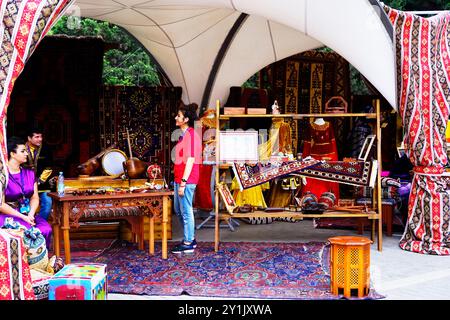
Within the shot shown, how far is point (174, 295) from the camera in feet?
15.9

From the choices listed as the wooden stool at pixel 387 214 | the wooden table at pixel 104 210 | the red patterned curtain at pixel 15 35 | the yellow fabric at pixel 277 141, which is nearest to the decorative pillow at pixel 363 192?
the wooden stool at pixel 387 214

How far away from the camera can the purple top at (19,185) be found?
16.5ft

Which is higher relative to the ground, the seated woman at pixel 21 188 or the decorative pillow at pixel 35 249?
the seated woman at pixel 21 188

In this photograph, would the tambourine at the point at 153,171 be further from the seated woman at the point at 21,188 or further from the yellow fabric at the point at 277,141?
the yellow fabric at the point at 277,141

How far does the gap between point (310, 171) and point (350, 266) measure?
7.20 feet

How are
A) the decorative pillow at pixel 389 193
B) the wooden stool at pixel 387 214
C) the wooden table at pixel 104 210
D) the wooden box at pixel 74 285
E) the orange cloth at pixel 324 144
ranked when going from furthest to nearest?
the orange cloth at pixel 324 144 → the decorative pillow at pixel 389 193 → the wooden stool at pixel 387 214 → the wooden table at pixel 104 210 → the wooden box at pixel 74 285

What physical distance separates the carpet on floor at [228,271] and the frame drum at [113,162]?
2.85 ft

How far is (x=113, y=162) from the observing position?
22.8 ft

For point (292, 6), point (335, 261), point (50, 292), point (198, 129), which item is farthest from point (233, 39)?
point (50, 292)

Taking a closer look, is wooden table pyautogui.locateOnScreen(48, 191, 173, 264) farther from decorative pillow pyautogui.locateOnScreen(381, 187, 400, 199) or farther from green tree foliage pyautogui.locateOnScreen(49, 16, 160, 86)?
green tree foliage pyautogui.locateOnScreen(49, 16, 160, 86)

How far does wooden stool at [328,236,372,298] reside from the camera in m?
4.65

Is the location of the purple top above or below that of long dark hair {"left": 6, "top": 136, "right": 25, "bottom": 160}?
below

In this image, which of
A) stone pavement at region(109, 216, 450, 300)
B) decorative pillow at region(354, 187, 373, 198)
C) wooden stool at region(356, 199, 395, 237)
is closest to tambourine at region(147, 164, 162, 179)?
stone pavement at region(109, 216, 450, 300)

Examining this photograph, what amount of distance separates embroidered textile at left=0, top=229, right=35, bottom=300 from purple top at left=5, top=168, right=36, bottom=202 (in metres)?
1.49
